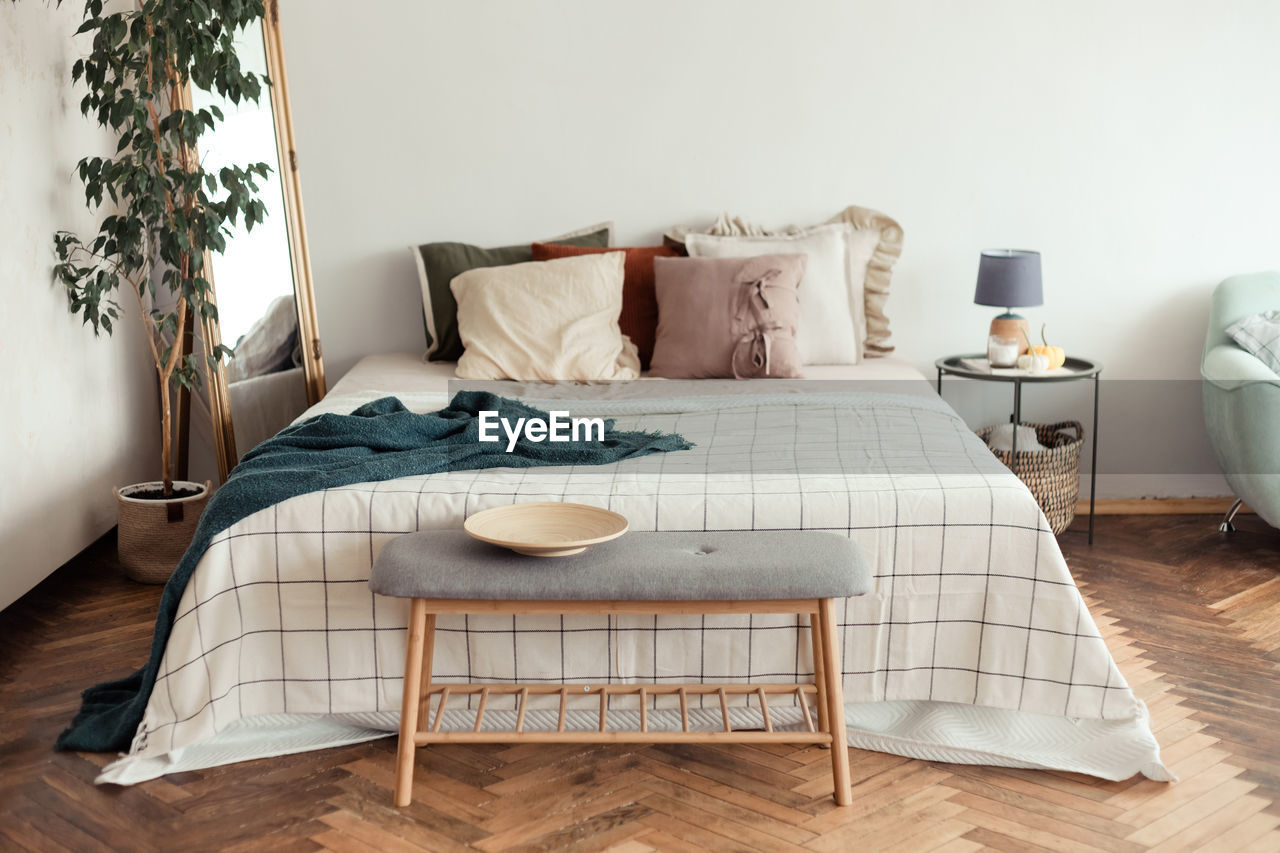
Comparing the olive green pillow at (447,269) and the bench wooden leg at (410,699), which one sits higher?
the olive green pillow at (447,269)

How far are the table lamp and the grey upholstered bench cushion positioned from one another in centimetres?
184

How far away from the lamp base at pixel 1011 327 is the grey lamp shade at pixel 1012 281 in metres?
0.06

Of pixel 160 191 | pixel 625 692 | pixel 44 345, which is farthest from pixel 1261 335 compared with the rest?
pixel 44 345

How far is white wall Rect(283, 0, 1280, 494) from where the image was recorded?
12.3 ft

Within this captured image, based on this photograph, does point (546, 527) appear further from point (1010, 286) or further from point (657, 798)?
point (1010, 286)

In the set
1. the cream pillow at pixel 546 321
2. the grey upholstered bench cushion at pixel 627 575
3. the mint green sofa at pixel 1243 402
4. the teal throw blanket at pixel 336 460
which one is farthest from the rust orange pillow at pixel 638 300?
the mint green sofa at pixel 1243 402

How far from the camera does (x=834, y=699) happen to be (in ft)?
6.59

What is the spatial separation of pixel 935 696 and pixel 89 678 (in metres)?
1.96

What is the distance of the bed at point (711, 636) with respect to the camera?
2.16 metres

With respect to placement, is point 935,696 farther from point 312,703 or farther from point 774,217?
point 774,217

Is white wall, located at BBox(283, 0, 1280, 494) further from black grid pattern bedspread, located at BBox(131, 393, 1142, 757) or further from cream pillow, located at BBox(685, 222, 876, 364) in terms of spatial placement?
black grid pattern bedspread, located at BBox(131, 393, 1142, 757)

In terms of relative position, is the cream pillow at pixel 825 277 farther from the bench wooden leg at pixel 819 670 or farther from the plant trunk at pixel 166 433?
the plant trunk at pixel 166 433

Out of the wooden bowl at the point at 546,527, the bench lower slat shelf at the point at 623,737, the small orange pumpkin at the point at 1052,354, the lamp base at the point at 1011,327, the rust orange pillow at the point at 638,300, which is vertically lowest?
the bench lower slat shelf at the point at 623,737

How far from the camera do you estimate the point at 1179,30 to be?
3729mm
